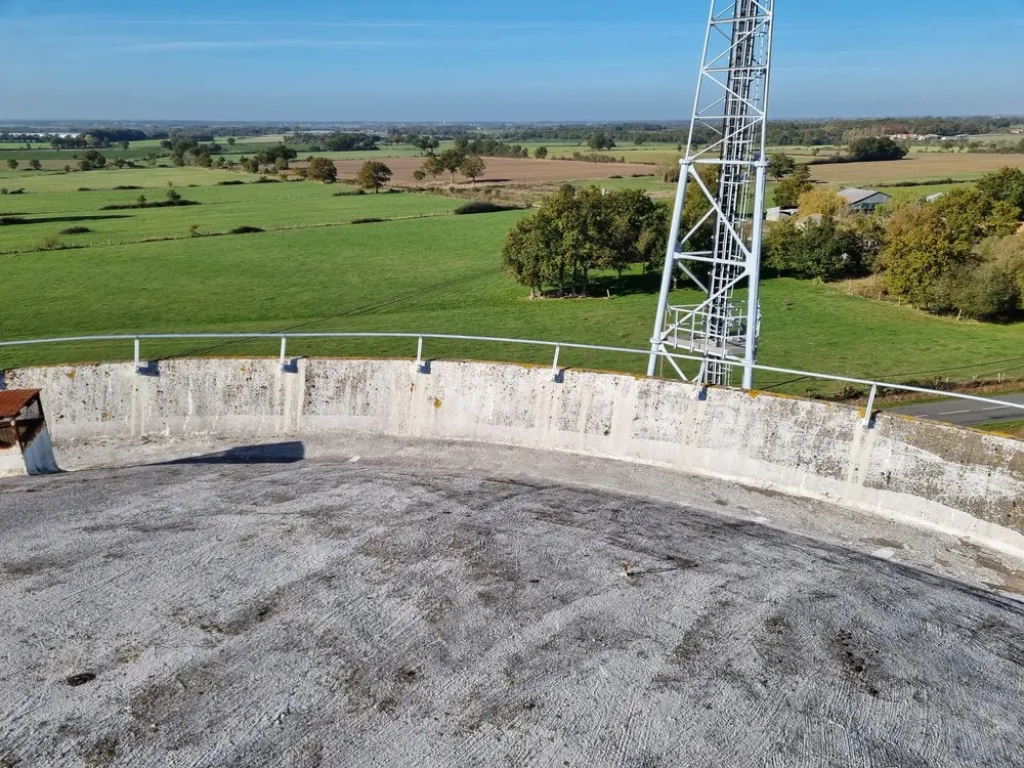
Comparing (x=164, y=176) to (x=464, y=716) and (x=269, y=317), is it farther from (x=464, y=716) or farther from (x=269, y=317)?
(x=464, y=716)

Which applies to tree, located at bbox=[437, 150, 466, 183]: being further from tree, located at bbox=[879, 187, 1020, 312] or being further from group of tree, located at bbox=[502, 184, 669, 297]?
tree, located at bbox=[879, 187, 1020, 312]

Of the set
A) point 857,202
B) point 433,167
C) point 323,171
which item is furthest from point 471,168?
point 857,202

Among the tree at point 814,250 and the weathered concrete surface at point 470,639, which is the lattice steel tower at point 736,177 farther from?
the tree at point 814,250

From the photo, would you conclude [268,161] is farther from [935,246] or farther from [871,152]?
[935,246]

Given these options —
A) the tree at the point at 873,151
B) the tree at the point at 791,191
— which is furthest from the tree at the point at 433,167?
the tree at the point at 873,151

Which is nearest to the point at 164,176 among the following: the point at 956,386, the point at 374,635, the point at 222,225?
the point at 222,225

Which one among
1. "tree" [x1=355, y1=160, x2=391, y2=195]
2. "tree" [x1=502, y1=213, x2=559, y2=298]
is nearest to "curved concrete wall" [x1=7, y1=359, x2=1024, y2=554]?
"tree" [x1=502, y1=213, x2=559, y2=298]
